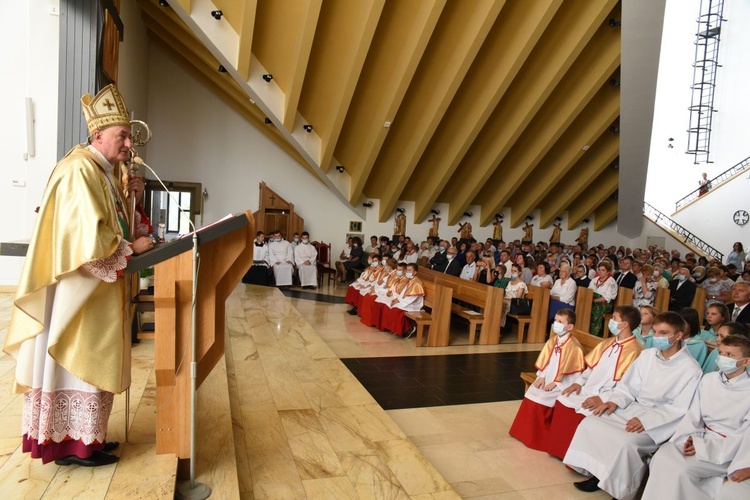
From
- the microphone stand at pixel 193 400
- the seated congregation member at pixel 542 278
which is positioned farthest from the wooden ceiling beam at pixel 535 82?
the microphone stand at pixel 193 400

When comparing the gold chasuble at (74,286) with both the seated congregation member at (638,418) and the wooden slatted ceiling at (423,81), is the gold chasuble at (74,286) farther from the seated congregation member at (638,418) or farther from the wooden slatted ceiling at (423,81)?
the wooden slatted ceiling at (423,81)

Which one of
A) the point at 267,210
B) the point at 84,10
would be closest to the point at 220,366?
the point at 84,10

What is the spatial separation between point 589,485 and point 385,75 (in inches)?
308

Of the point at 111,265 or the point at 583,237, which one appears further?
the point at 583,237

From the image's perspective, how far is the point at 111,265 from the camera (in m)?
2.04

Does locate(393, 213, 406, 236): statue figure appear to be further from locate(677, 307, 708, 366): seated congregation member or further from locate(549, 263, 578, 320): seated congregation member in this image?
locate(677, 307, 708, 366): seated congregation member

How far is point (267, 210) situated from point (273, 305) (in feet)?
21.4

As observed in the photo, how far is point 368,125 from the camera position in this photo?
10.8 meters

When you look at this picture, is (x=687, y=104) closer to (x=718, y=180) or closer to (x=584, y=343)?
(x=718, y=180)

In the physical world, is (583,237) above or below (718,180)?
below

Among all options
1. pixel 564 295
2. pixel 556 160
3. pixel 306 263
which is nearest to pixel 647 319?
pixel 564 295

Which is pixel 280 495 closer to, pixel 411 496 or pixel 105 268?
pixel 411 496

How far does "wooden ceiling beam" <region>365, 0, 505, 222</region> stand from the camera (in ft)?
27.1

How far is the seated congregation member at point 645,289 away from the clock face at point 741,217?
307 inches
